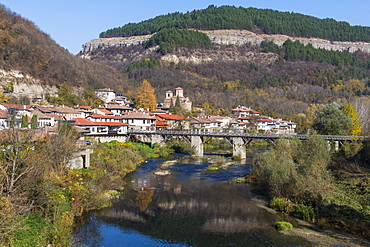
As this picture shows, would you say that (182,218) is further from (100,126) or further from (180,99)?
(180,99)

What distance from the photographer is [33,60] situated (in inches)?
3273

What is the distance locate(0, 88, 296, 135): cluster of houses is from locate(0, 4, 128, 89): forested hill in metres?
10.8

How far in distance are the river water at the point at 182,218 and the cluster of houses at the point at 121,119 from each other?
18658 mm

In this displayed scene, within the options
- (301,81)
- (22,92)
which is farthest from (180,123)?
(301,81)

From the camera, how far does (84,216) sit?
25766 millimetres

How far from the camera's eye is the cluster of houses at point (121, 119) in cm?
5256

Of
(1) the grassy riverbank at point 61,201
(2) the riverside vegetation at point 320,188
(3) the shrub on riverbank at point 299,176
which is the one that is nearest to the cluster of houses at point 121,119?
(1) the grassy riverbank at point 61,201

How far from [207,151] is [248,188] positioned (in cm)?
2976

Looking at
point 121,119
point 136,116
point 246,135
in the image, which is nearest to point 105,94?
point 136,116

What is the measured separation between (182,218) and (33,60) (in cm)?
7231

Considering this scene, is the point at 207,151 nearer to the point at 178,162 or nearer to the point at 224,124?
the point at 178,162

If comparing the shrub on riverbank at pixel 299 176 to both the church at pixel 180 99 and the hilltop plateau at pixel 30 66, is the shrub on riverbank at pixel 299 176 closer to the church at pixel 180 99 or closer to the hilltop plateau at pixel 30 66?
the hilltop plateau at pixel 30 66

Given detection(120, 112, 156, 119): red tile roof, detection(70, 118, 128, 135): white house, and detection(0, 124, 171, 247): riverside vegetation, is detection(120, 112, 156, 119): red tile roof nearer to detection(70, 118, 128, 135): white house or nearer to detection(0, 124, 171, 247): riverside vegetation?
detection(70, 118, 128, 135): white house

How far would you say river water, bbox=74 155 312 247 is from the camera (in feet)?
72.6
